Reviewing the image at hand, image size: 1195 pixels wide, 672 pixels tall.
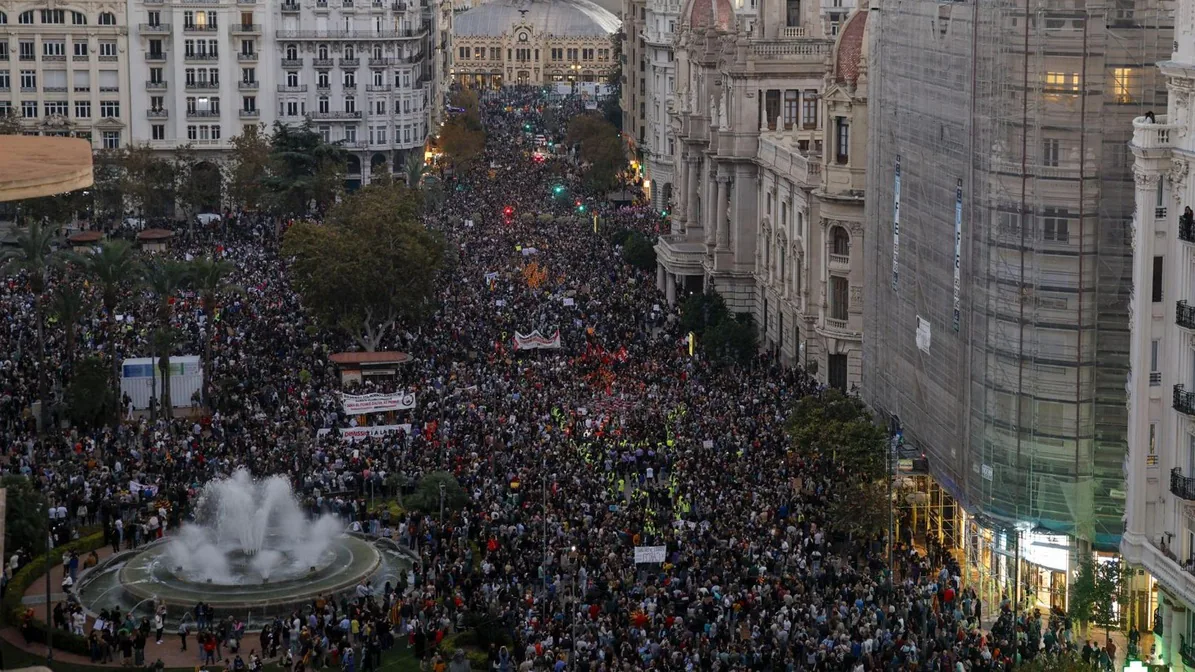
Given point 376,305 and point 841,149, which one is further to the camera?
Answer: point 376,305

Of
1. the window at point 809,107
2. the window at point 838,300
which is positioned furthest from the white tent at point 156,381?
the window at point 809,107

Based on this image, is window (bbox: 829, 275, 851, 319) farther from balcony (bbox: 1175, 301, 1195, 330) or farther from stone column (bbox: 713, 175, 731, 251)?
balcony (bbox: 1175, 301, 1195, 330)

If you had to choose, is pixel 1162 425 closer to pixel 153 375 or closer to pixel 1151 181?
pixel 1151 181

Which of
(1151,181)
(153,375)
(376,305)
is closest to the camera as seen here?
(1151,181)

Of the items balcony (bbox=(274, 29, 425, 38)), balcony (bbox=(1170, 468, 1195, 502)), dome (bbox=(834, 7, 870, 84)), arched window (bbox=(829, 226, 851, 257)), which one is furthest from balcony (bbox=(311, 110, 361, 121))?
balcony (bbox=(1170, 468, 1195, 502))

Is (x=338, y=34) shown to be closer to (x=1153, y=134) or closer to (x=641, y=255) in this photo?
(x=641, y=255)

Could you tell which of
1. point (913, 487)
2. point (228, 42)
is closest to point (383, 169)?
point (228, 42)
